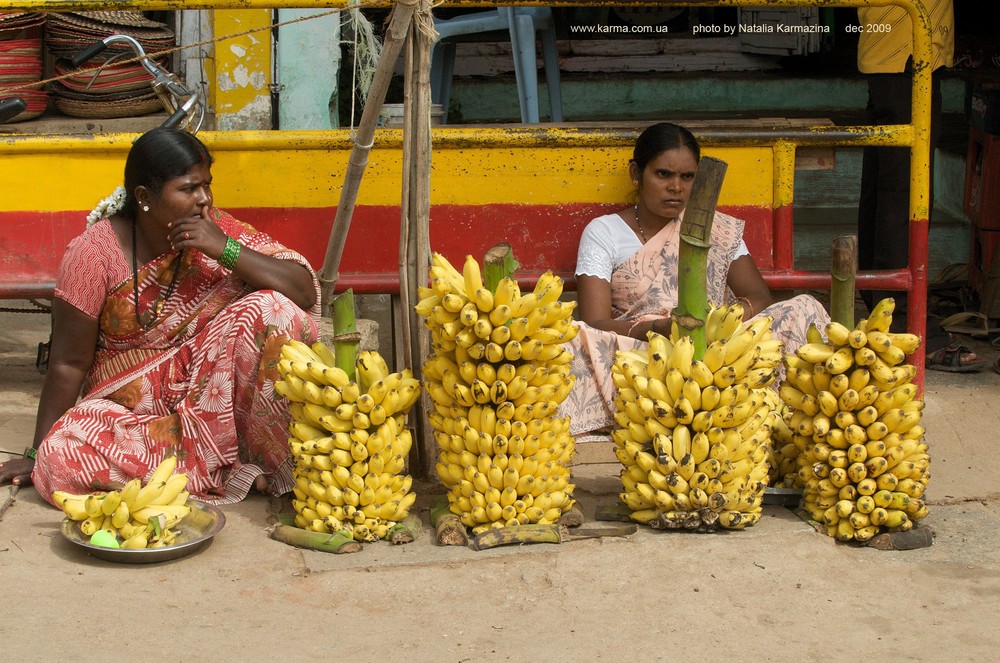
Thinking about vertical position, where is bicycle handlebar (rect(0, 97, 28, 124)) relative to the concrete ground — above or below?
above

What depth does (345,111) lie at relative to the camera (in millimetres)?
7027

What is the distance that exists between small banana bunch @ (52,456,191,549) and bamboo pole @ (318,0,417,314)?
2.96ft

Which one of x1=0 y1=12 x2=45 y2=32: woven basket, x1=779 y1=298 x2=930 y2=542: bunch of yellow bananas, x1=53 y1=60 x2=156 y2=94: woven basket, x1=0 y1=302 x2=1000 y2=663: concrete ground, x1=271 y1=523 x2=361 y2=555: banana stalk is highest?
x1=0 y1=12 x2=45 y2=32: woven basket

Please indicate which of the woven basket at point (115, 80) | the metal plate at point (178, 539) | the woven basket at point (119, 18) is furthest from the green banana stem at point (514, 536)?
the woven basket at point (119, 18)

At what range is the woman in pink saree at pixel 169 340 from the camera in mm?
3535

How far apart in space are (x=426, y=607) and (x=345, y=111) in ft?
15.2

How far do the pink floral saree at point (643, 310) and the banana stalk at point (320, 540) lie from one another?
3.51 feet

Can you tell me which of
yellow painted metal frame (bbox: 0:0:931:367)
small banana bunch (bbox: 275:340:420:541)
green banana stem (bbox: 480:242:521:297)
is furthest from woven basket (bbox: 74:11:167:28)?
green banana stem (bbox: 480:242:521:297)

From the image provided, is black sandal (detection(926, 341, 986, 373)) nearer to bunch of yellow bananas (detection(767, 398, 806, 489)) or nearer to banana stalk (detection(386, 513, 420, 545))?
bunch of yellow bananas (detection(767, 398, 806, 489))

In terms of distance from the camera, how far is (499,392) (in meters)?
3.20

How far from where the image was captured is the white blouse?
13.5ft

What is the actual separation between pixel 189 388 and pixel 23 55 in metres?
3.28

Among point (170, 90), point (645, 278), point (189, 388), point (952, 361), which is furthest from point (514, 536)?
point (952, 361)

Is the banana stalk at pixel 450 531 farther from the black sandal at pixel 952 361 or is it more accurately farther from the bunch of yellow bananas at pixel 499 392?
the black sandal at pixel 952 361
